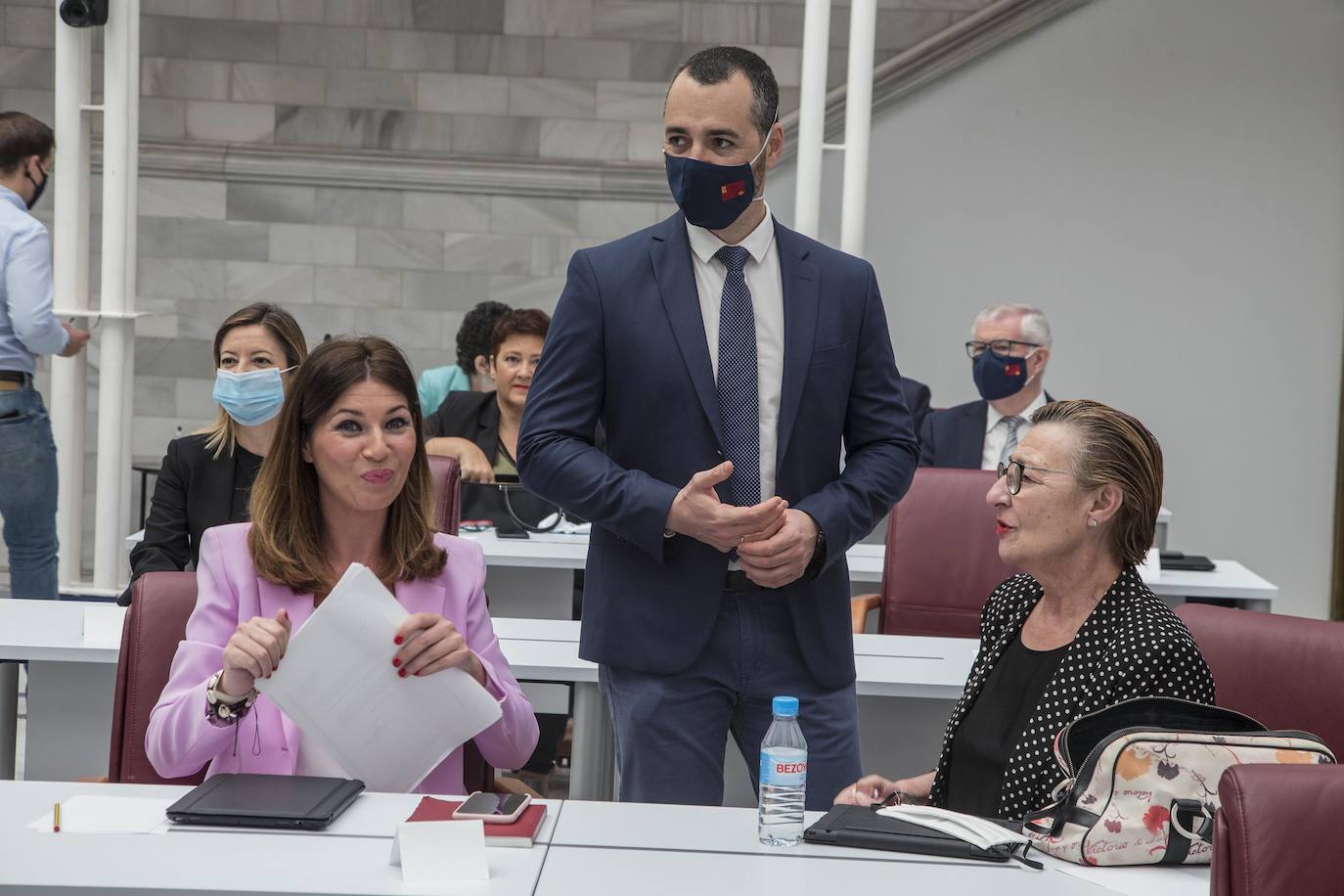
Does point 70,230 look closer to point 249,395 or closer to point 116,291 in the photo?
point 116,291

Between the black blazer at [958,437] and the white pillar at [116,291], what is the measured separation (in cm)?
301

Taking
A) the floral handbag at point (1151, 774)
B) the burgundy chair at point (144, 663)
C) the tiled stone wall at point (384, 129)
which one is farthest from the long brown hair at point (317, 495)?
the tiled stone wall at point (384, 129)

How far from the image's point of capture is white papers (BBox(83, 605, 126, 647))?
116 inches

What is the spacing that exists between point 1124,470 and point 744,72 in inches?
32.8

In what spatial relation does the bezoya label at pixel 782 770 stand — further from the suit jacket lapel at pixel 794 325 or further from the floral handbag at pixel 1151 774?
the suit jacket lapel at pixel 794 325

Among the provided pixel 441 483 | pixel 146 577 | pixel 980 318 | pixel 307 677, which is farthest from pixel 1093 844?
pixel 980 318

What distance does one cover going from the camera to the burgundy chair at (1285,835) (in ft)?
5.02

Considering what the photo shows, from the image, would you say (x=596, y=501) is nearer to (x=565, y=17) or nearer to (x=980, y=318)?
(x=980, y=318)

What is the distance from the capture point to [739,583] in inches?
88.4

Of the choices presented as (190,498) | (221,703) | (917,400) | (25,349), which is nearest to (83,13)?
(25,349)

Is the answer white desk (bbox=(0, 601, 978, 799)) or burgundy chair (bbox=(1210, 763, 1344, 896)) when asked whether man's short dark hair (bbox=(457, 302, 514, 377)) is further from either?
burgundy chair (bbox=(1210, 763, 1344, 896))

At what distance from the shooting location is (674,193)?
7.38ft

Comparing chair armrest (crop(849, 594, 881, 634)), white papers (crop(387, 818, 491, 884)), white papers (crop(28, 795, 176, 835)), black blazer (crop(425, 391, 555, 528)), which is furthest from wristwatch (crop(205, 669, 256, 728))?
black blazer (crop(425, 391, 555, 528))

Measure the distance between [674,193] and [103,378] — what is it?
12.9ft
